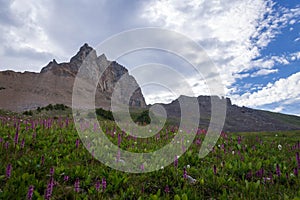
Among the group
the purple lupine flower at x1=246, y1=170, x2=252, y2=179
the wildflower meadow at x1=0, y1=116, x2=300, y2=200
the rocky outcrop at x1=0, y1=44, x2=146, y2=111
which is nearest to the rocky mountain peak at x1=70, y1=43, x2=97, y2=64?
the rocky outcrop at x1=0, y1=44, x2=146, y2=111

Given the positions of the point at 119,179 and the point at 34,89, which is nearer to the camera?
the point at 119,179

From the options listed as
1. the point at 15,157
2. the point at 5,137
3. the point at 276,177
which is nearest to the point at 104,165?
the point at 15,157

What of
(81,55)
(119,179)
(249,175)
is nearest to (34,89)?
(81,55)

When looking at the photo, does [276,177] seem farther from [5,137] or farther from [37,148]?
[5,137]

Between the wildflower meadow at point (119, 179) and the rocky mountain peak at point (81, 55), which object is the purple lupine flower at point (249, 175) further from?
the rocky mountain peak at point (81, 55)

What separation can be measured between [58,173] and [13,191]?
1.06 metres

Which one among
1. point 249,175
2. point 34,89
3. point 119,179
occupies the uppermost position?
point 34,89

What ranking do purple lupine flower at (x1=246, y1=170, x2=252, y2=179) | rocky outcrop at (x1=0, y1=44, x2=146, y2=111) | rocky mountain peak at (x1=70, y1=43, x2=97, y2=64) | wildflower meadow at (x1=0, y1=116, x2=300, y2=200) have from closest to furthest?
wildflower meadow at (x1=0, y1=116, x2=300, y2=200) → purple lupine flower at (x1=246, y1=170, x2=252, y2=179) → rocky outcrop at (x1=0, y1=44, x2=146, y2=111) → rocky mountain peak at (x1=70, y1=43, x2=97, y2=64)

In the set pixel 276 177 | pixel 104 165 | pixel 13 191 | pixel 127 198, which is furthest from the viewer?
pixel 104 165

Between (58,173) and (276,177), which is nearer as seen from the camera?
(58,173)

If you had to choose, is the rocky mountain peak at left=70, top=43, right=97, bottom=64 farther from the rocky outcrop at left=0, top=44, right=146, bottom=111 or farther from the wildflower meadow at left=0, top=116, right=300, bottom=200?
the wildflower meadow at left=0, top=116, right=300, bottom=200

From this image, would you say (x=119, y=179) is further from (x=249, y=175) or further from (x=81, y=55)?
(x=81, y=55)

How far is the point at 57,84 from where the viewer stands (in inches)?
4798

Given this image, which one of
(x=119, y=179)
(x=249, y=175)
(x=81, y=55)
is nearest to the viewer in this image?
(x=119, y=179)
